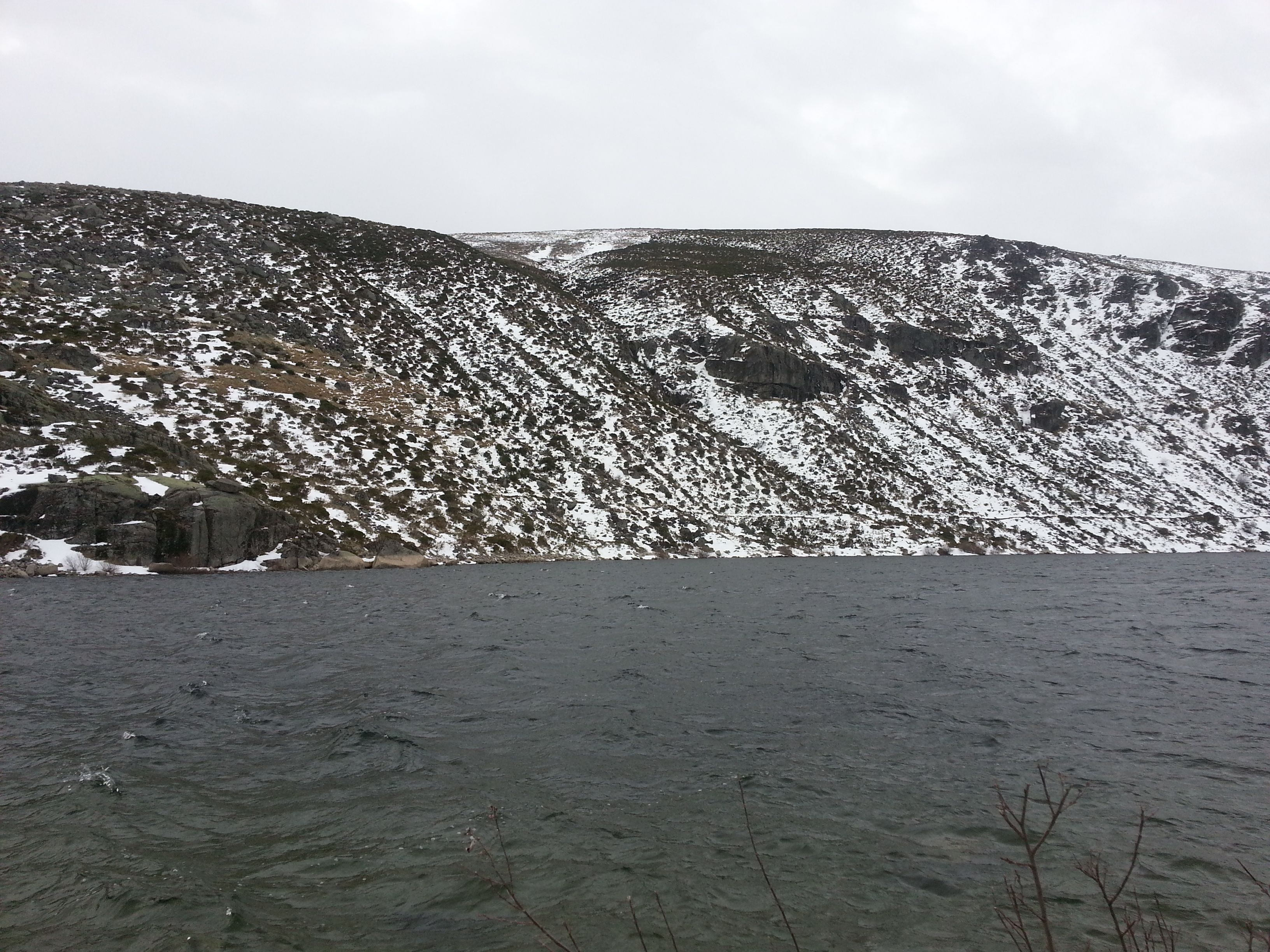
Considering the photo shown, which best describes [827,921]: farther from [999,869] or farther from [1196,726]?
[1196,726]

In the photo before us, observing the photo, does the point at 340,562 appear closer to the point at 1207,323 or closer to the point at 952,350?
the point at 952,350

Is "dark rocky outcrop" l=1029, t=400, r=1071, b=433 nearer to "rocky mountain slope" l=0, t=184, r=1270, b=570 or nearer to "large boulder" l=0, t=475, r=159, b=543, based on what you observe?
"rocky mountain slope" l=0, t=184, r=1270, b=570

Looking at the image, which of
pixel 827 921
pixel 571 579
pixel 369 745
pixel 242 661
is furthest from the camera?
pixel 571 579

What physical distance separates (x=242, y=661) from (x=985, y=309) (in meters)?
113

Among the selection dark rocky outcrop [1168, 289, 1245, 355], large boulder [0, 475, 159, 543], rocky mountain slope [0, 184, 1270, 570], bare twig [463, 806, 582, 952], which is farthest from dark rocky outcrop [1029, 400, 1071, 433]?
bare twig [463, 806, 582, 952]

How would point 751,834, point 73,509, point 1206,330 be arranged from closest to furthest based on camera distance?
point 751,834 → point 73,509 → point 1206,330

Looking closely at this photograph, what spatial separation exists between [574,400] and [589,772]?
5973cm

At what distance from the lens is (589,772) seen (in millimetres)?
9164

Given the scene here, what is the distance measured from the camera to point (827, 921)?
5957mm

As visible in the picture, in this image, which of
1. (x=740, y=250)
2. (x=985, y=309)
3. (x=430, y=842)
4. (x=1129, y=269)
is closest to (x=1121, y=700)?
(x=430, y=842)

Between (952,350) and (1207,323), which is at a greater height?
(1207,323)

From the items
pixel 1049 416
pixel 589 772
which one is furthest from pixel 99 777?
pixel 1049 416

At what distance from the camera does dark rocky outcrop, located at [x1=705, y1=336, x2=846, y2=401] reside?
261 feet

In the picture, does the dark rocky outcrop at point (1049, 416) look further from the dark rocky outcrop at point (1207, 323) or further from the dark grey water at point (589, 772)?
the dark grey water at point (589, 772)
